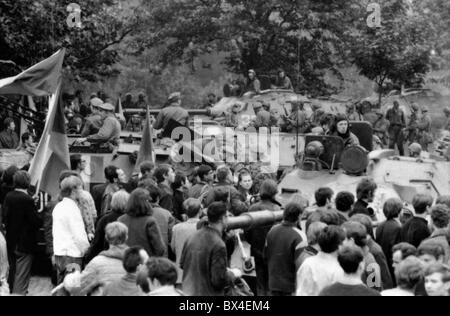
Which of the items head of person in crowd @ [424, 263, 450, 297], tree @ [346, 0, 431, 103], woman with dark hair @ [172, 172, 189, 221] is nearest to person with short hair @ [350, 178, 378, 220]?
woman with dark hair @ [172, 172, 189, 221]

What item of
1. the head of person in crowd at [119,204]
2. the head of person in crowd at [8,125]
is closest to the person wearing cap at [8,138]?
the head of person in crowd at [8,125]

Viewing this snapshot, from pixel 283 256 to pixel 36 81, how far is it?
6907 millimetres

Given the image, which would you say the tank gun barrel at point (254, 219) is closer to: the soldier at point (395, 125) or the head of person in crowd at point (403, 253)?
the head of person in crowd at point (403, 253)

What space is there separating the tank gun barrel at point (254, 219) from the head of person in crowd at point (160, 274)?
2.70 meters

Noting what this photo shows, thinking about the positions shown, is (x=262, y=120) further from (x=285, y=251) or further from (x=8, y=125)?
(x=285, y=251)

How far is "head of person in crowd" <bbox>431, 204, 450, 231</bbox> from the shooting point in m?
11.8

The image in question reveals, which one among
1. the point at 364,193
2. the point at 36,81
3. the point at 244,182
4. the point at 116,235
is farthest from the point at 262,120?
the point at 116,235

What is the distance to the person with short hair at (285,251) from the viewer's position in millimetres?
11203

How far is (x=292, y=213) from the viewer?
37.1 feet

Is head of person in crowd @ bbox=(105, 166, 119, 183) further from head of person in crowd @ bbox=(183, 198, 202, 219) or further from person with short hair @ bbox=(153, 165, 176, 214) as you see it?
head of person in crowd @ bbox=(183, 198, 202, 219)

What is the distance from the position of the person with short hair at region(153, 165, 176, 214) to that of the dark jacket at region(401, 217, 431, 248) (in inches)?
124
